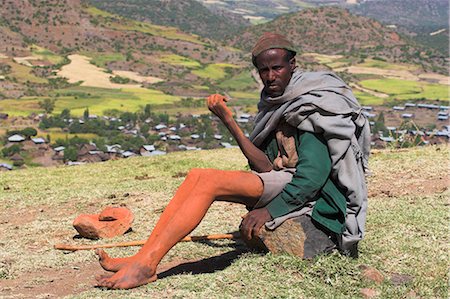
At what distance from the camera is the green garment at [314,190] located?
4680mm

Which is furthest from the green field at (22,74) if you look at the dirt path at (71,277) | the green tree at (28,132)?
the dirt path at (71,277)

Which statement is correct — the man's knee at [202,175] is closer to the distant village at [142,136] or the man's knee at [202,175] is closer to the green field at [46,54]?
the distant village at [142,136]

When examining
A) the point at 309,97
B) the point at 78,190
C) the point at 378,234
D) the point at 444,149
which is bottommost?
the point at 78,190

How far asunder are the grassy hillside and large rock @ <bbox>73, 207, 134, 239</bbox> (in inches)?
5.0

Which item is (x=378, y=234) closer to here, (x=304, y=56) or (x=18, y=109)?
(x=18, y=109)

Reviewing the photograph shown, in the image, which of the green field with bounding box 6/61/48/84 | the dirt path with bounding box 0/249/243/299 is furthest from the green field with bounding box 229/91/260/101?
the dirt path with bounding box 0/249/243/299

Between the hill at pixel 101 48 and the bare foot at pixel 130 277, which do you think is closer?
the bare foot at pixel 130 277

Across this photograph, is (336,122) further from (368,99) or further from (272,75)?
(368,99)

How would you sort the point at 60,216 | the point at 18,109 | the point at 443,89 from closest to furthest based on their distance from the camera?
the point at 60,216, the point at 18,109, the point at 443,89

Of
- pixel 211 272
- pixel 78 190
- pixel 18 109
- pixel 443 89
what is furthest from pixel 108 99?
pixel 211 272

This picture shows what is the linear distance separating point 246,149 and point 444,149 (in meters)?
8.66

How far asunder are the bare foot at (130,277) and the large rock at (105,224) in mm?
2855

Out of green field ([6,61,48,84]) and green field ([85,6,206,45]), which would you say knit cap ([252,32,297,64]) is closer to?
green field ([6,61,48,84])

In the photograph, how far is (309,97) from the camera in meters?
4.82
